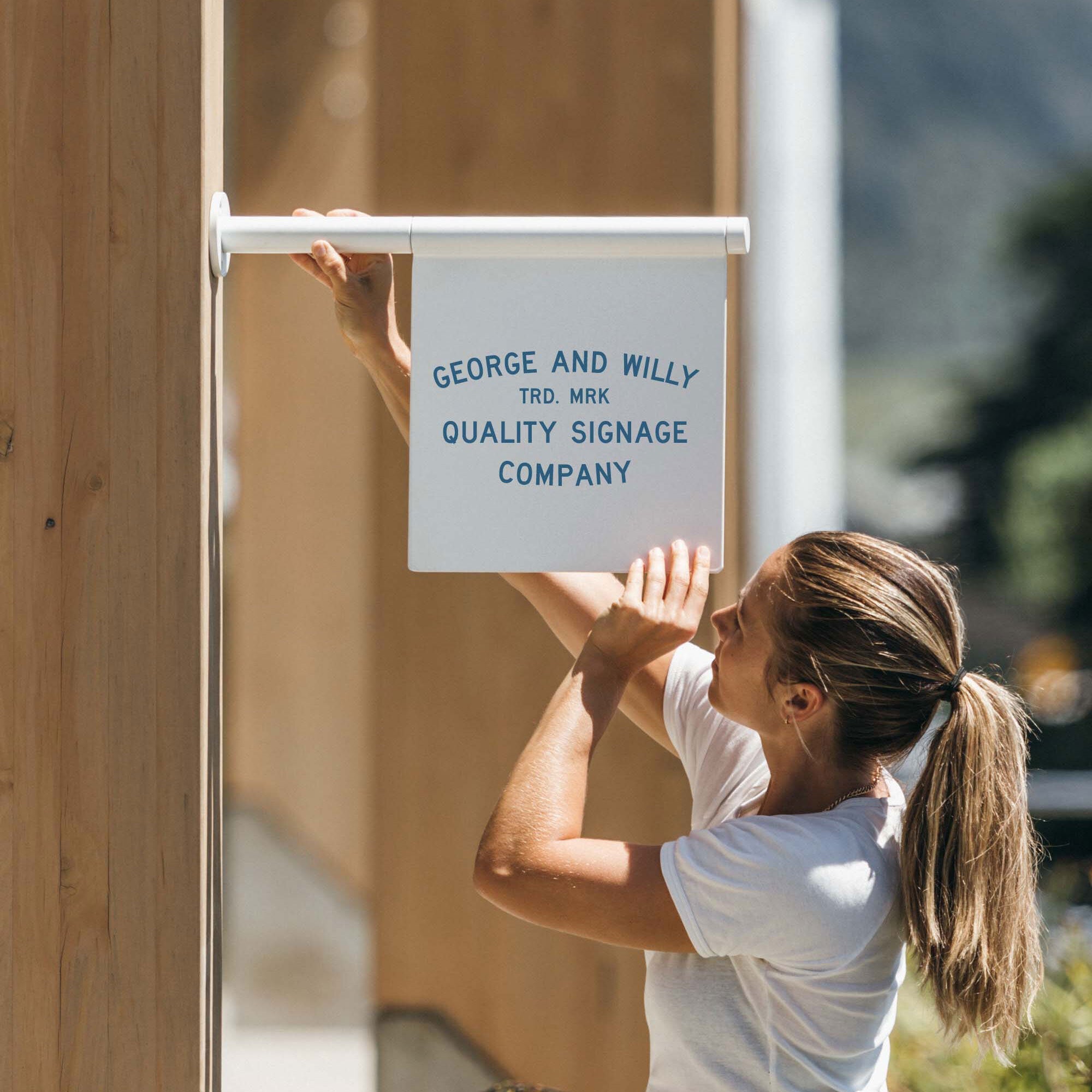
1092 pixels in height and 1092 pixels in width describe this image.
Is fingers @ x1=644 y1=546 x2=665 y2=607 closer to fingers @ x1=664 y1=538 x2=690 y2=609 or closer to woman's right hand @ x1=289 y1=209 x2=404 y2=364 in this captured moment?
fingers @ x1=664 y1=538 x2=690 y2=609

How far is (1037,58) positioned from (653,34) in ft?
3.68

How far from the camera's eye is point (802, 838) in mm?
1137

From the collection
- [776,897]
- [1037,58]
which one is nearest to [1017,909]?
[776,897]

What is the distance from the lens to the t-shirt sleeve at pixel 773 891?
111cm

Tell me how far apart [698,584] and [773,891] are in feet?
1.02

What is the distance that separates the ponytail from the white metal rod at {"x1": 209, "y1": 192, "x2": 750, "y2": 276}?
55 centimetres

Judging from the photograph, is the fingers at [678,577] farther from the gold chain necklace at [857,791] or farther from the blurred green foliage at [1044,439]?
the blurred green foliage at [1044,439]

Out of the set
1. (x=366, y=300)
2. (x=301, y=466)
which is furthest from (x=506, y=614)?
(x=366, y=300)

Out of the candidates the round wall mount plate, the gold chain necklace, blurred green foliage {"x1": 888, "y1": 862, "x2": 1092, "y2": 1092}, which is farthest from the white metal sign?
blurred green foliage {"x1": 888, "y1": 862, "x2": 1092, "y2": 1092}

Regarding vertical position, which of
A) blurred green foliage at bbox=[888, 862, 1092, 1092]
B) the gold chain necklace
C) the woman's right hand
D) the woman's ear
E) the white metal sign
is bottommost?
blurred green foliage at bbox=[888, 862, 1092, 1092]

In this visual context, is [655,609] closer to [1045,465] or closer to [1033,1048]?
[1033,1048]

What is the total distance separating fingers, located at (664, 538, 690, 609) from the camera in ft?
3.73

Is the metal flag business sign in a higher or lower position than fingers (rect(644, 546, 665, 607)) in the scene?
higher

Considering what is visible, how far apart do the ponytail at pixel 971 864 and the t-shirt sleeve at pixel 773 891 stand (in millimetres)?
65
